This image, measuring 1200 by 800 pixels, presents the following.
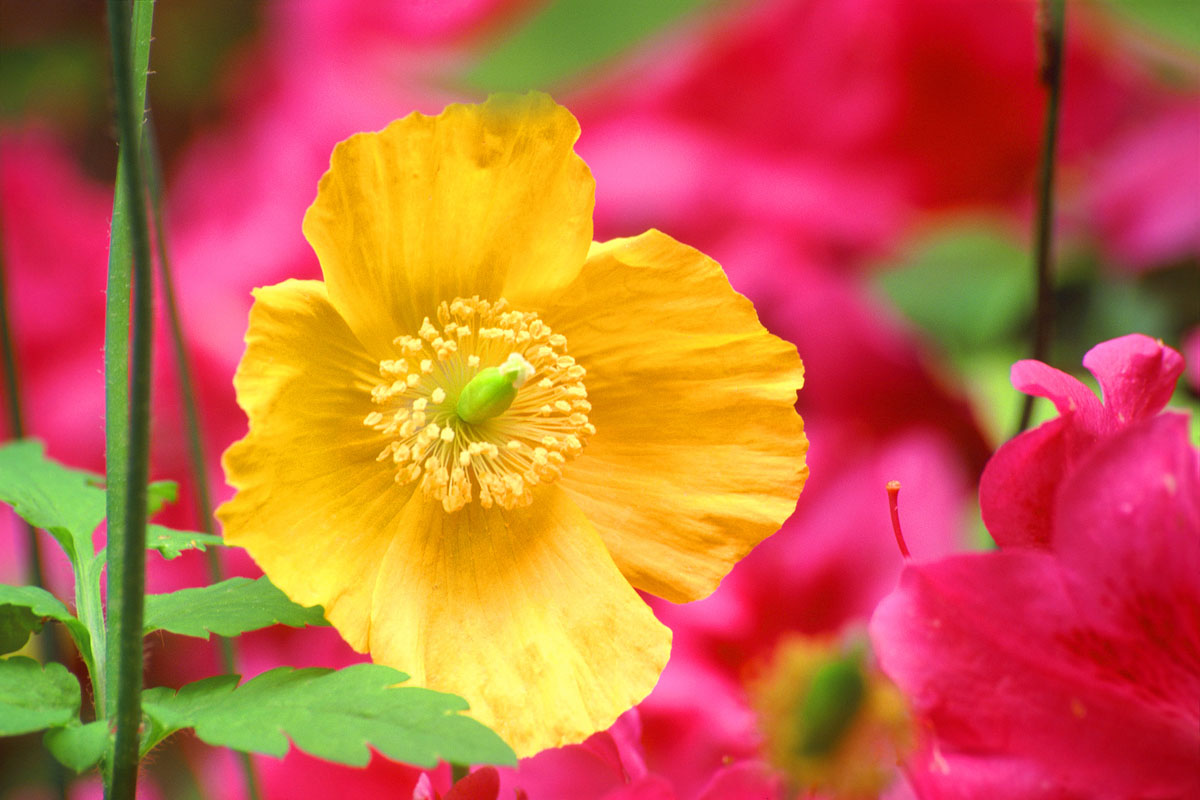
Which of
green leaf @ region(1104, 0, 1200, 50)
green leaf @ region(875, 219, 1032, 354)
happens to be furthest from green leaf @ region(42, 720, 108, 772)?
green leaf @ region(875, 219, 1032, 354)

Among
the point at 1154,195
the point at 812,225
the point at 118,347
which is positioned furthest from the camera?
the point at 812,225

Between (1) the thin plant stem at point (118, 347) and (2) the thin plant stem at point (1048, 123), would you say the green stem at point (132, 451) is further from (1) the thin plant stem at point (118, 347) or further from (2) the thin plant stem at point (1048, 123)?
(2) the thin plant stem at point (1048, 123)

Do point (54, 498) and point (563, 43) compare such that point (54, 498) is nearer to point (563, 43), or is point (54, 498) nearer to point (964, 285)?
point (563, 43)

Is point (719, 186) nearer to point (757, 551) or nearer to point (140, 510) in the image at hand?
point (757, 551)

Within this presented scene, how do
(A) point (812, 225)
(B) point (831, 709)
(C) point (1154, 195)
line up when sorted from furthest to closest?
1. (A) point (812, 225)
2. (C) point (1154, 195)
3. (B) point (831, 709)

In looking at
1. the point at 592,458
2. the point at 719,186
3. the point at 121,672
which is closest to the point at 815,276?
the point at 719,186

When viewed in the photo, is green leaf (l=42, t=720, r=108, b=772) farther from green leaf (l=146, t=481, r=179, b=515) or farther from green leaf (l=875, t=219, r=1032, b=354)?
green leaf (l=875, t=219, r=1032, b=354)

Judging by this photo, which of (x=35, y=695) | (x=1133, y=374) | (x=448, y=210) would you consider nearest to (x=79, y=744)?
(x=35, y=695)
